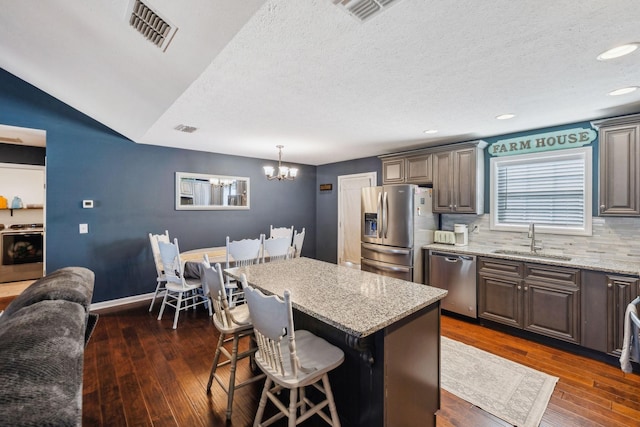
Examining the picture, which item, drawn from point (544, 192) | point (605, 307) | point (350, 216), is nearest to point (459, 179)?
point (544, 192)

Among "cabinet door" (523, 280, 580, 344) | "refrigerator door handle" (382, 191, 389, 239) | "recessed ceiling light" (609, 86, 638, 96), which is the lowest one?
"cabinet door" (523, 280, 580, 344)

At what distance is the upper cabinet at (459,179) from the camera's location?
12.3 ft

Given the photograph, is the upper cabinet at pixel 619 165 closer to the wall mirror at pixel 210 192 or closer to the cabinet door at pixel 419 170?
the cabinet door at pixel 419 170

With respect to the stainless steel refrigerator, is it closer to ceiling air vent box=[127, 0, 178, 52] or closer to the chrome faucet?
the chrome faucet

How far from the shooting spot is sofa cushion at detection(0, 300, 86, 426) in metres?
0.65

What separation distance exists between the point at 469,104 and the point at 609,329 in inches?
94.9

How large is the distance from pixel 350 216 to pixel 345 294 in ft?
13.4

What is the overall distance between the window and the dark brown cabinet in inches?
29.2

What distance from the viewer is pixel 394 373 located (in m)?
1.48

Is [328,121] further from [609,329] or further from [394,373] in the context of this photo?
[609,329]

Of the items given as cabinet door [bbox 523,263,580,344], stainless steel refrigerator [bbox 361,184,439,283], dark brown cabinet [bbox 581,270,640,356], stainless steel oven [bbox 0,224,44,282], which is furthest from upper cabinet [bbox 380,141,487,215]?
stainless steel oven [bbox 0,224,44,282]

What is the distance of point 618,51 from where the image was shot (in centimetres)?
176

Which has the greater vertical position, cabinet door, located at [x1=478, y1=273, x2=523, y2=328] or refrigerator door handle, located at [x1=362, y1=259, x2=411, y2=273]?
refrigerator door handle, located at [x1=362, y1=259, x2=411, y2=273]

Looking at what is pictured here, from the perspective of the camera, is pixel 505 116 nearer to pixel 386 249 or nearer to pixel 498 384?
pixel 386 249
